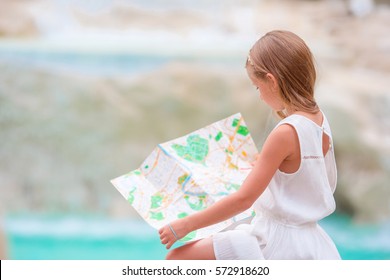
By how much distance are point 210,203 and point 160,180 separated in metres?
0.14

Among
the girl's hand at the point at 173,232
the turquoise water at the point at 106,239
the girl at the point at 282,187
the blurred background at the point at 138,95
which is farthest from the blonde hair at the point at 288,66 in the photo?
the blurred background at the point at 138,95

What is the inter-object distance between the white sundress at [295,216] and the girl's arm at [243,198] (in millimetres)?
53

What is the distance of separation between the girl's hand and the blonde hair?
39cm

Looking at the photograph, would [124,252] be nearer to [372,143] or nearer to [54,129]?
[54,129]

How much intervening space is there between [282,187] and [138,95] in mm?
4424

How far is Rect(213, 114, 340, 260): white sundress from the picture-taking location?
1431 mm

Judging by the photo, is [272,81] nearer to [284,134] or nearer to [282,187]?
[284,134]

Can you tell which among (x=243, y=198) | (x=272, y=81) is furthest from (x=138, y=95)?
(x=243, y=198)

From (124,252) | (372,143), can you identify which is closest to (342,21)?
→ (372,143)

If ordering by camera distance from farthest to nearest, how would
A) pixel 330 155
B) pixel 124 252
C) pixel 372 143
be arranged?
pixel 372 143
pixel 124 252
pixel 330 155

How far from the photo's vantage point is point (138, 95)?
19.0 ft

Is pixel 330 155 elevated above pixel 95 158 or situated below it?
below

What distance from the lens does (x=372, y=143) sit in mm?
5445

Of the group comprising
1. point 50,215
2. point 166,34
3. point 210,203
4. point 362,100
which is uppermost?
point 166,34
